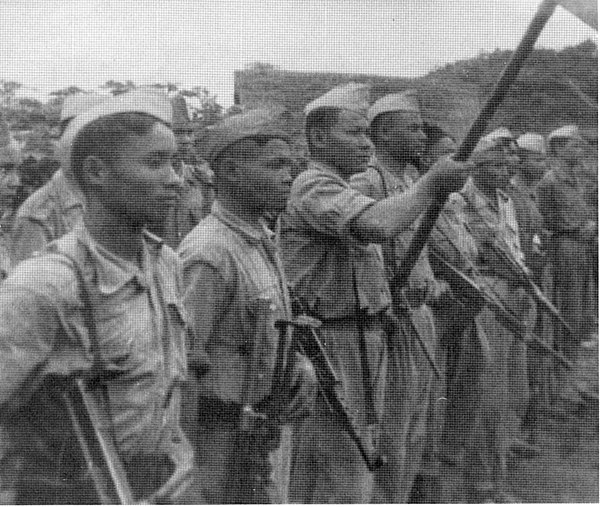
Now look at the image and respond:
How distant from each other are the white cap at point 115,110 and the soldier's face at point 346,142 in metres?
1.49

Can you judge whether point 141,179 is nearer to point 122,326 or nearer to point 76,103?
point 122,326

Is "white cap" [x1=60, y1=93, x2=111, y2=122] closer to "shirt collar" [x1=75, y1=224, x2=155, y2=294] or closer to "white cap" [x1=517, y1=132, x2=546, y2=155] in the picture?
"shirt collar" [x1=75, y1=224, x2=155, y2=294]

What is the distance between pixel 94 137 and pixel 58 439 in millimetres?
671

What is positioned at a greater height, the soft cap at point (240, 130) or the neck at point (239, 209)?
the soft cap at point (240, 130)

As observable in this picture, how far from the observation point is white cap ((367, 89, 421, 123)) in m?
4.41

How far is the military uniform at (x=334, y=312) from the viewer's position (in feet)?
12.6

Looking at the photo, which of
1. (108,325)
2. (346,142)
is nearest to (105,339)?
(108,325)

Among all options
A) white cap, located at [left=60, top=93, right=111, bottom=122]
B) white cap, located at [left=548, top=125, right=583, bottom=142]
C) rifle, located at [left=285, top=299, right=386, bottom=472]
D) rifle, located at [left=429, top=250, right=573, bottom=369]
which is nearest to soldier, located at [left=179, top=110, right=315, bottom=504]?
rifle, located at [left=285, top=299, right=386, bottom=472]

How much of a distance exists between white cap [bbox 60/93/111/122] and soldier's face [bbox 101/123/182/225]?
0.78m

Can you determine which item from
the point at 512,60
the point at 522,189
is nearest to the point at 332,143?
the point at 512,60

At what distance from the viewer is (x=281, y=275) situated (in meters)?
3.26

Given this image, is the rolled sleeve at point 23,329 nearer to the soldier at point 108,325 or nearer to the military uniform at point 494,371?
the soldier at point 108,325

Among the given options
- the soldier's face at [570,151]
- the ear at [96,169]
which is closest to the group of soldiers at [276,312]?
the ear at [96,169]

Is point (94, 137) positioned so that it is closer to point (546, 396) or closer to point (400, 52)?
point (400, 52)
